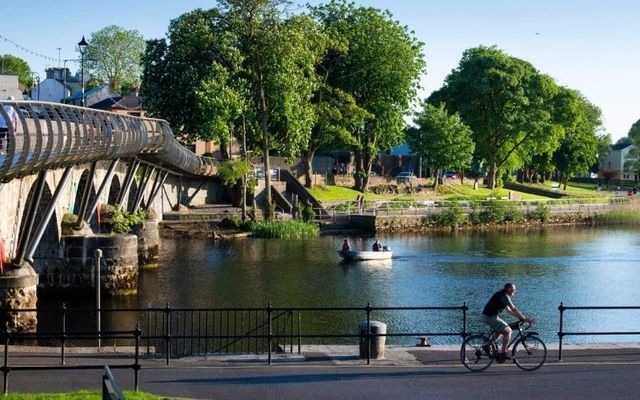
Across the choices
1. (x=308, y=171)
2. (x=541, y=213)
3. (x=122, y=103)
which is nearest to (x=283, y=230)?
(x=308, y=171)

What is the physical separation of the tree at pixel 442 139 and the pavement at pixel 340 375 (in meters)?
69.9

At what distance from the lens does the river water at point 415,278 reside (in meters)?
36.0

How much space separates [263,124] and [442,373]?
2093 inches

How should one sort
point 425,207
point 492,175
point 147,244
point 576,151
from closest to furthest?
1. point 147,244
2. point 425,207
3. point 492,175
4. point 576,151

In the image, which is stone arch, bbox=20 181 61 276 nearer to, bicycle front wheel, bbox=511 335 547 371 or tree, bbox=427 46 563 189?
bicycle front wheel, bbox=511 335 547 371

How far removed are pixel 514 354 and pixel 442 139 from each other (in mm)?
72076

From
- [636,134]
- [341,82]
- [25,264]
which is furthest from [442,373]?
[636,134]

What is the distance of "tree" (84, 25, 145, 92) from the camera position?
415 feet

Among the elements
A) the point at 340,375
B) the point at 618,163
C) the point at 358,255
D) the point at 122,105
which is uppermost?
the point at 122,105

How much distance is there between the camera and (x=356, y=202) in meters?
77.8

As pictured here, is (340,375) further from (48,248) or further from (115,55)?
(115,55)

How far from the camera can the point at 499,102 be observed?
325 feet

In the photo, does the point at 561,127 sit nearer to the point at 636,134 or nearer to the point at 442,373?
the point at 636,134

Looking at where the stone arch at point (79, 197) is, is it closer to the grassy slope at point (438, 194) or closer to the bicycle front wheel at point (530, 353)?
the bicycle front wheel at point (530, 353)
